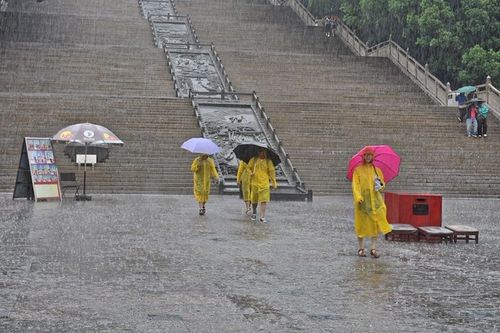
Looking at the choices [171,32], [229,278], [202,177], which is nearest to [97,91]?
[171,32]

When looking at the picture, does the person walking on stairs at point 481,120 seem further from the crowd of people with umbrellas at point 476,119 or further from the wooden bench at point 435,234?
the wooden bench at point 435,234

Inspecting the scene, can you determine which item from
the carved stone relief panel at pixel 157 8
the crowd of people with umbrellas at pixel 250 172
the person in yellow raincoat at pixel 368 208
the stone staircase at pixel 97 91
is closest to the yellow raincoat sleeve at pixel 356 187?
the person in yellow raincoat at pixel 368 208

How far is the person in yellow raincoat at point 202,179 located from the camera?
50.2 ft

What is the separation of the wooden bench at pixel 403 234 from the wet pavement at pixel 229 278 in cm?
37

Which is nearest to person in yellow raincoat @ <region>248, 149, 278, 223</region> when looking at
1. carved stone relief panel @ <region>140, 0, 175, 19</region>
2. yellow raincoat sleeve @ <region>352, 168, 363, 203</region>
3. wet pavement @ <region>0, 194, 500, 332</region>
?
wet pavement @ <region>0, 194, 500, 332</region>

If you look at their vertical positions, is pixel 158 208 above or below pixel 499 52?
below

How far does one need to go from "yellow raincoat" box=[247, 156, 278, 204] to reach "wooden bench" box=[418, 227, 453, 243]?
10.7ft

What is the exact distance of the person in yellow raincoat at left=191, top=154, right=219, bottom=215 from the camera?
15312 mm

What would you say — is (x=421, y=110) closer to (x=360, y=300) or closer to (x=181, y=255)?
(x=181, y=255)

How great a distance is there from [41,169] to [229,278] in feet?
36.3

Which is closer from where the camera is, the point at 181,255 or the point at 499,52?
the point at 181,255

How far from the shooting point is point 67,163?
21953 millimetres

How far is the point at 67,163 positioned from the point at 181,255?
12.8 metres

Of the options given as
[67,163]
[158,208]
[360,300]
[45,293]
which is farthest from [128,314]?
[67,163]
